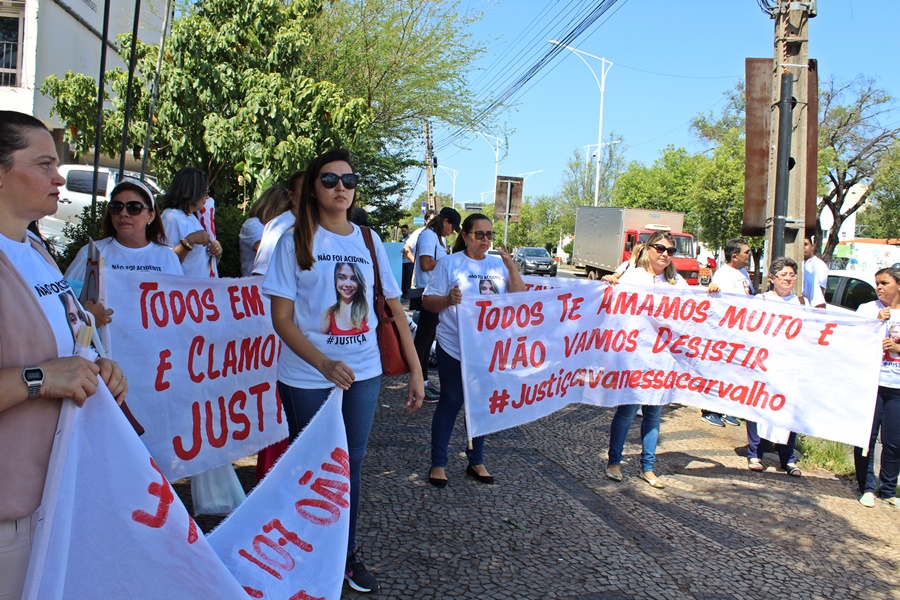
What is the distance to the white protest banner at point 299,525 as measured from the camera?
8.18ft

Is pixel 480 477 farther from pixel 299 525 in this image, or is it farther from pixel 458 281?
pixel 299 525

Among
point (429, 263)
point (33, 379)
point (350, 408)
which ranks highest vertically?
point (429, 263)

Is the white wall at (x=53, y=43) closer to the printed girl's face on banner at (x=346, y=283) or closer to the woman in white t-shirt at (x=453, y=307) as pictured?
the woman in white t-shirt at (x=453, y=307)

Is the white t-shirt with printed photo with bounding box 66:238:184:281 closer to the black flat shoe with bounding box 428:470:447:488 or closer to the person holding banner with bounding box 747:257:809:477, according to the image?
the black flat shoe with bounding box 428:470:447:488

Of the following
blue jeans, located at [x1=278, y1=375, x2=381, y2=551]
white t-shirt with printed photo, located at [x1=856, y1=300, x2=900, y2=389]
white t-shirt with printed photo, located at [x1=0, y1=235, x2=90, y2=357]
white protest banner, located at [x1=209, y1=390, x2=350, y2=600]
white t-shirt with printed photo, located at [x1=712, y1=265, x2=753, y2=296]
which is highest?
white t-shirt with printed photo, located at [x1=712, y1=265, x2=753, y2=296]

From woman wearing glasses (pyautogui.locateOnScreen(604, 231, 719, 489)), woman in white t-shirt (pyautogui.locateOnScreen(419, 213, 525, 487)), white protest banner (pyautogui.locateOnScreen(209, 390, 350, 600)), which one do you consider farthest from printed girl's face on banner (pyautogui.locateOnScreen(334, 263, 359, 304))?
woman wearing glasses (pyautogui.locateOnScreen(604, 231, 719, 489))

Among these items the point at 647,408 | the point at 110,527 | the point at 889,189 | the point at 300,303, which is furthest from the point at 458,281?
the point at 889,189

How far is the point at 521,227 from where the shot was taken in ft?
277

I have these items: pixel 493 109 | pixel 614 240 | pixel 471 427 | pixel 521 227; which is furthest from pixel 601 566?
pixel 521 227

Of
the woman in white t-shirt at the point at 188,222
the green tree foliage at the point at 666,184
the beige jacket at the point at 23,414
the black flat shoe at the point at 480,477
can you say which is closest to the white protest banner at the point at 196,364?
the woman in white t-shirt at the point at 188,222

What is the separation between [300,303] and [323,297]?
10 cm

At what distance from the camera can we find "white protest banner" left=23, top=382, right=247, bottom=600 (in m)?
1.76

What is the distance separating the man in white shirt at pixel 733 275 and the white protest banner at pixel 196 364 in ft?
15.4

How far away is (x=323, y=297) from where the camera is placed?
10.3 feet
